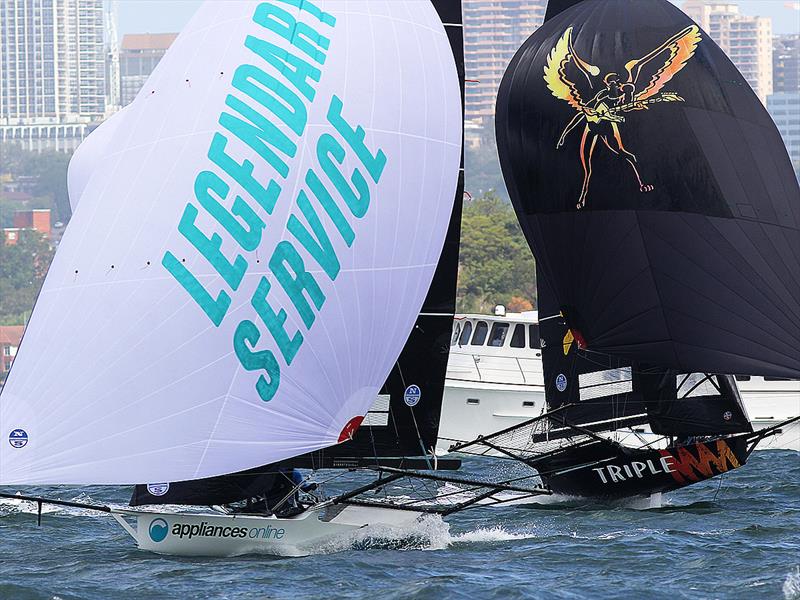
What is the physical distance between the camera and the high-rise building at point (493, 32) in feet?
563

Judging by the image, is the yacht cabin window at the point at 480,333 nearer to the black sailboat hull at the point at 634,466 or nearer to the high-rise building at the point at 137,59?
the black sailboat hull at the point at 634,466

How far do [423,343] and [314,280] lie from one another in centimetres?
162

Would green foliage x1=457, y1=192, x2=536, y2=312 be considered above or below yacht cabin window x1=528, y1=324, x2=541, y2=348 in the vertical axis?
above

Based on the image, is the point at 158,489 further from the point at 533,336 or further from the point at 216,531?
the point at 533,336

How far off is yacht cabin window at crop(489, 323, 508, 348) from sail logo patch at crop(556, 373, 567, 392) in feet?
23.8

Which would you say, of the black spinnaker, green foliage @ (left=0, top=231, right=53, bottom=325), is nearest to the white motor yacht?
the black spinnaker

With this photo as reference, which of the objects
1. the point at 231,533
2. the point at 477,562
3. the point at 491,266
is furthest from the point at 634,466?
the point at 491,266

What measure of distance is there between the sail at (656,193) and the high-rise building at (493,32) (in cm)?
15319

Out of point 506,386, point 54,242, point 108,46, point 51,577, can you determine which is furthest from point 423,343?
point 108,46

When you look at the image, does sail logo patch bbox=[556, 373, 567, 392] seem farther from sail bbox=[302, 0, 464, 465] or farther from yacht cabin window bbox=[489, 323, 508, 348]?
yacht cabin window bbox=[489, 323, 508, 348]

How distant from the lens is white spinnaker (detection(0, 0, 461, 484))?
10.8 m

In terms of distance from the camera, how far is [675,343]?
44.5 ft

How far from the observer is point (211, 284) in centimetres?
1101

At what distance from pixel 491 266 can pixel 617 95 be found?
105 feet
